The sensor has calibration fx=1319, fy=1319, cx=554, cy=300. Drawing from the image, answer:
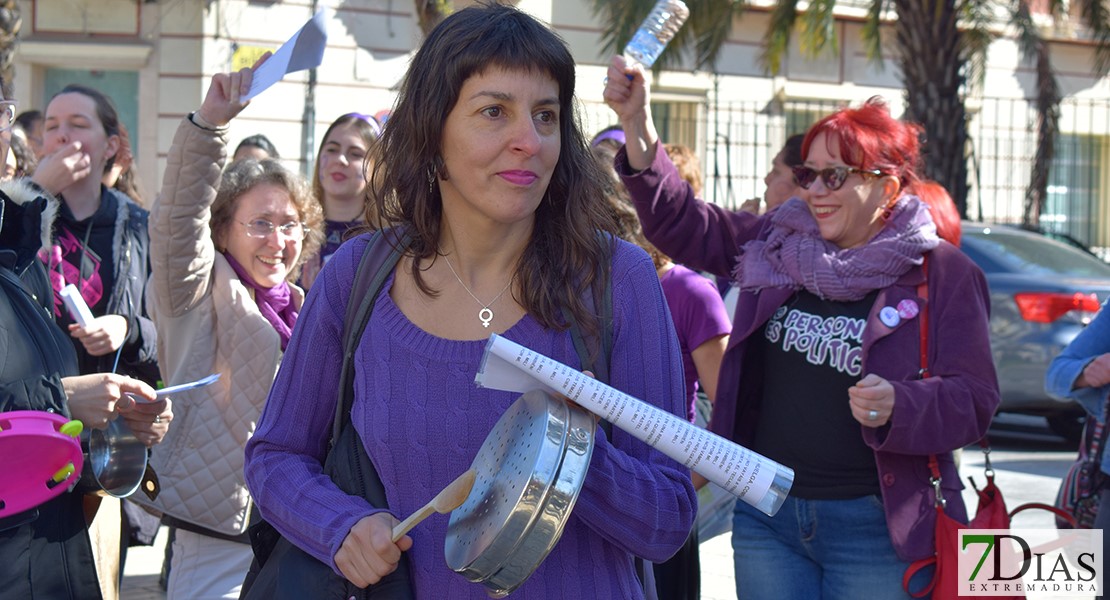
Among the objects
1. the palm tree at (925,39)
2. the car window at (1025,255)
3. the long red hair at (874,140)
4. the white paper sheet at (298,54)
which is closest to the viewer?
the white paper sheet at (298,54)

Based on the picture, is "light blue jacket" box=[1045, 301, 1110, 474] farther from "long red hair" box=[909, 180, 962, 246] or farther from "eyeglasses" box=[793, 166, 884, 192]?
"eyeglasses" box=[793, 166, 884, 192]

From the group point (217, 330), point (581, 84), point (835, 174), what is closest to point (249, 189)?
point (217, 330)

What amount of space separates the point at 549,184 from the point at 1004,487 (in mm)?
6691

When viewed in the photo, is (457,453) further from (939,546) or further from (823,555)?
(939,546)

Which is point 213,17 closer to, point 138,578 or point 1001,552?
point 138,578

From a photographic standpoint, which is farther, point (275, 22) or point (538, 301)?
point (275, 22)

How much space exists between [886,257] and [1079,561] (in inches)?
56.1

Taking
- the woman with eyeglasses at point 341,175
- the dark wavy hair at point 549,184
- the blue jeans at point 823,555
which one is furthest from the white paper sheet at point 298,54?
the woman with eyeglasses at point 341,175

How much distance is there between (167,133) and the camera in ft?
Answer: 53.2

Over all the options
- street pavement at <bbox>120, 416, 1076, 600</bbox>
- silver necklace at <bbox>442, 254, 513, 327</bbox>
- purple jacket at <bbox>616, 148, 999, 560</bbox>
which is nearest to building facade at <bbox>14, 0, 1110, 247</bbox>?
street pavement at <bbox>120, 416, 1076, 600</bbox>

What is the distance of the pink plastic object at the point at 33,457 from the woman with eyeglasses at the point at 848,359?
1763mm

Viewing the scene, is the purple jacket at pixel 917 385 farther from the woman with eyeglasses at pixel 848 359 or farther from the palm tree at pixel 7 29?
the palm tree at pixel 7 29

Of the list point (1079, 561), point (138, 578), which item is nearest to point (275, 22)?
point (138, 578)

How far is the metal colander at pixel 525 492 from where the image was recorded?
196 cm
